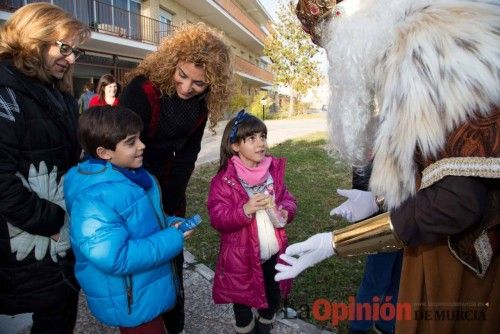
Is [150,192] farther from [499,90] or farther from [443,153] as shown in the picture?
[499,90]

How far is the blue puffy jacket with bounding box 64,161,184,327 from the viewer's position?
4.91 feet

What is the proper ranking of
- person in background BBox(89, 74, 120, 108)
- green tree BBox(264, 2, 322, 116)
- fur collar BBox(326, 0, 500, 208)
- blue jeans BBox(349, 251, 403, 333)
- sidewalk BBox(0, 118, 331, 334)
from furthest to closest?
green tree BBox(264, 2, 322, 116)
person in background BBox(89, 74, 120, 108)
sidewalk BBox(0, 118, 331, 334)
blue jeans BBox(349, 251, 403, 333)
fur collar BBox(326, 0, 500, 208)

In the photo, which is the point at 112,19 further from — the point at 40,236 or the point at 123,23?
the point at 40,236

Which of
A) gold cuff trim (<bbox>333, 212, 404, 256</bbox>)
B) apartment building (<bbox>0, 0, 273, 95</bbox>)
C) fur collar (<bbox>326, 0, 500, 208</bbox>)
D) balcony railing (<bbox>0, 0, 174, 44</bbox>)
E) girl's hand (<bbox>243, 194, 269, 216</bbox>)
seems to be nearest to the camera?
fur collar (<bbox>326, 0, 500, 208</bbox>)

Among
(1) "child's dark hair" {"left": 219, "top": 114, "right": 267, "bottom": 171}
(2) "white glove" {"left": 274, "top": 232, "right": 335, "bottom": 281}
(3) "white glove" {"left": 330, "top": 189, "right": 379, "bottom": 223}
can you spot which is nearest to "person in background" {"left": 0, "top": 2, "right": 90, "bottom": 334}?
(1) "child's dark hair" {"left": 219, "top": 114, "right": 267, "bottom": 171}

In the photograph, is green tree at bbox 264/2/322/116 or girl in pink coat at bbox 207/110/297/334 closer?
girl in pink coat at bbox 207/110/297/334

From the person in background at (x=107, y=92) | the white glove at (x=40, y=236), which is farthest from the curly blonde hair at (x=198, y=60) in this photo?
the person in background at (x=107, y=92)

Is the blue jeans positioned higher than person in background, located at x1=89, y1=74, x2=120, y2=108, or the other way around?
person in background, located at x1=89, y1=74, x2=120, y2=108

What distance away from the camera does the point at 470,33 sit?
1.00m

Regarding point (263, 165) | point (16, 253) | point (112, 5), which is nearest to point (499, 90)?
point (263, 165)

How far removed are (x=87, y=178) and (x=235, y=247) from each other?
0.94 meters

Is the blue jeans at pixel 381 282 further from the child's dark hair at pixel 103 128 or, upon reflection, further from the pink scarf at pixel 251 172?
the child's dark hair at pixel 103 128

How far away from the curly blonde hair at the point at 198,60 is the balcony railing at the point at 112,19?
7.91 m

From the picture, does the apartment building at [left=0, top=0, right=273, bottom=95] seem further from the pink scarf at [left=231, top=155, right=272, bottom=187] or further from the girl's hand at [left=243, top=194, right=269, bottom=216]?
the girl's hand at [left=243, top=194, right=269, bottom=216]
